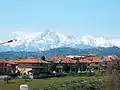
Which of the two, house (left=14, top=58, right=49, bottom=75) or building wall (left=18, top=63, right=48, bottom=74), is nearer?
house (left=14, top=58, right=49, bottom=75)

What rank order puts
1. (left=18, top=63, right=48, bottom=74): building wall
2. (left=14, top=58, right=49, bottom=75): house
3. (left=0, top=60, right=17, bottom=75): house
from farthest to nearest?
1. (left=18, top=63, right=48, bottom=74): building wall
2. (left=0, top=60, right=17, bottom=75): house
3. (left=14, top=58, right=49, bottom=75): house

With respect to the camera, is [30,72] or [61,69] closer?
[30,72]

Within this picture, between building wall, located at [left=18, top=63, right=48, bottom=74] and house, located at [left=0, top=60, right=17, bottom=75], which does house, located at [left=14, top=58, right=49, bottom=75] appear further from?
house, located at [left=0, top=60, right=17, bottom=75]

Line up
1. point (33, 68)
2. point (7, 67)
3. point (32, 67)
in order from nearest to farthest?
point (33, 68)
point (32, 67)
point (7, 67)

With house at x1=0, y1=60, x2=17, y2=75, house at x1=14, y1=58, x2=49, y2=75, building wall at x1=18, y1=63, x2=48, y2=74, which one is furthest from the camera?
building wall at x1=18, y1=63, x2=48, y2=74

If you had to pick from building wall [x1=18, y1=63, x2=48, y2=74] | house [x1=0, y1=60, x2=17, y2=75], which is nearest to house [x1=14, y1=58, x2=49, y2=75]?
building wall [x1=18, y1=63, x2=48, y2=74]

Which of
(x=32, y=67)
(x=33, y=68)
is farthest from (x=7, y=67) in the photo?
(x=33, y=68)

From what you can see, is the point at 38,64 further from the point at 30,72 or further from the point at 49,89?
the point at 49,89

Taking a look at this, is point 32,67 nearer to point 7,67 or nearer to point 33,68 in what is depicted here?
point 33,68

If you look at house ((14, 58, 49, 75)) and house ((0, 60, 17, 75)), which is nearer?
house ((14, 58, 49, 75))

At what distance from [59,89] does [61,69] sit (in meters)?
65.7

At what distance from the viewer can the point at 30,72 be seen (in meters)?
108

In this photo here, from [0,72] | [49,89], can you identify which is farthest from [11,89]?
[0,72]

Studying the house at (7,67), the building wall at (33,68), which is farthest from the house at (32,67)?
the house at (7,67)
